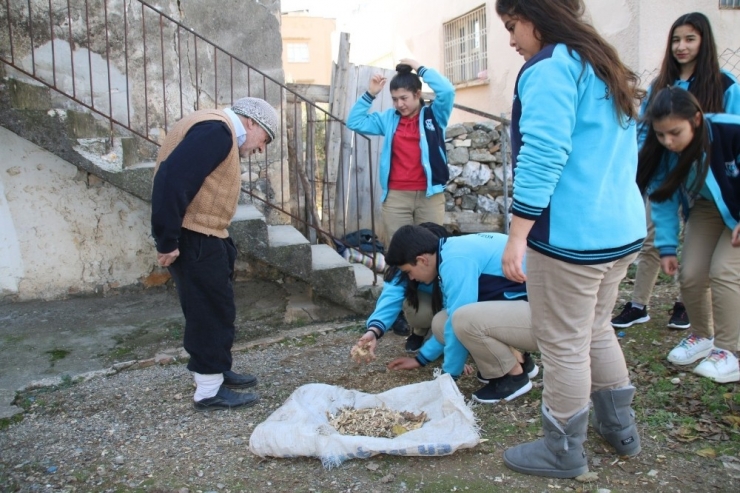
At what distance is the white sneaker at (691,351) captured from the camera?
12.0 feet

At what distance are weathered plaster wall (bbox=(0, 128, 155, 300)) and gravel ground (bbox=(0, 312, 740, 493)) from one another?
190 cm

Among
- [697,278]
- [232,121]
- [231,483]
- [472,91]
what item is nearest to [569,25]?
[232,121]

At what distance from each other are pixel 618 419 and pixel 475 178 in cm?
475

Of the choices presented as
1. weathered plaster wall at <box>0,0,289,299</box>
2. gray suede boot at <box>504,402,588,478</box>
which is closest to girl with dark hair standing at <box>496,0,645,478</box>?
gray suede boot at <box>504,402,588,478</box>

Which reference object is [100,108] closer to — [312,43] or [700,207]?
[700,207]

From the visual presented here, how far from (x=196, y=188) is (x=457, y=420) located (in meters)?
1.63

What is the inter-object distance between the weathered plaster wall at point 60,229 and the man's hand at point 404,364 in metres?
2.91

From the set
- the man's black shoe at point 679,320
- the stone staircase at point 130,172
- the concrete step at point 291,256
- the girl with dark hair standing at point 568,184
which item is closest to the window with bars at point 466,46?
the stone staircase at point 130,172

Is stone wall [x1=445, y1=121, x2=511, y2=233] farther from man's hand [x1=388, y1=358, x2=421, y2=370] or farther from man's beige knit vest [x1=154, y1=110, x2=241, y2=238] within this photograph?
man's beige knit vest [x1=154, y1=110, x2=241, y2=238]

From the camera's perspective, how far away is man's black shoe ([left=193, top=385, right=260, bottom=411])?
3.36 m

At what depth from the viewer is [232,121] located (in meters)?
3.17

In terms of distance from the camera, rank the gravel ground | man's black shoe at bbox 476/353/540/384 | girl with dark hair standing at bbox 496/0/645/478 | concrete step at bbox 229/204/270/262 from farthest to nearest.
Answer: concrete step at bbox 229/204/270/262 < man's black shoe at bbox 476/353/540/384 < the gravel ground < girl with dark hair standing at bbox 496/0/645/478

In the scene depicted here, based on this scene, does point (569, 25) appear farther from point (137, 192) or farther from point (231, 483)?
point (137, 192)

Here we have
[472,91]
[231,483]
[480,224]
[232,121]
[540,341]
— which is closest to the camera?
[540,341]
